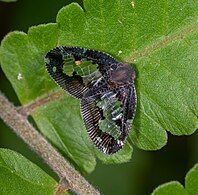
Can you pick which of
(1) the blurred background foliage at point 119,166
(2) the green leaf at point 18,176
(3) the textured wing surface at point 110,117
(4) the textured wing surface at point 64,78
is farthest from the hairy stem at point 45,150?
(1) the blurred background foliage at point 119,166

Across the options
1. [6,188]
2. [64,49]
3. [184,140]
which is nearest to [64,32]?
[64,49]

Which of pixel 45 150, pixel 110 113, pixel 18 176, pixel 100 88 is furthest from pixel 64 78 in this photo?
pixel 18 176

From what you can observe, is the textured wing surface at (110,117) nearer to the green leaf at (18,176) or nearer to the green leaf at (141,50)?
the green leaf at (141,50)

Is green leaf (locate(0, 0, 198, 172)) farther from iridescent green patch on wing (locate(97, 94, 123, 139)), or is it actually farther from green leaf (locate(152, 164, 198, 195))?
green leaf (locate(152, 164, 198, 195))

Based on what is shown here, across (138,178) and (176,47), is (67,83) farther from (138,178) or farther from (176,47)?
(138,178)

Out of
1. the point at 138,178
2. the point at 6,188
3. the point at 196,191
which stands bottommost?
the point at 138,178
